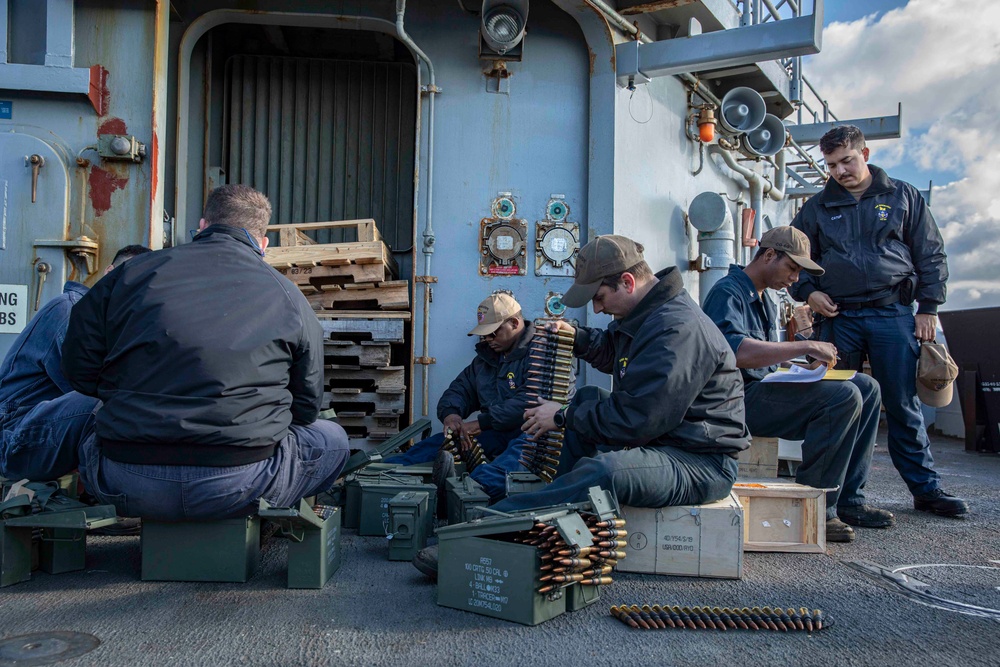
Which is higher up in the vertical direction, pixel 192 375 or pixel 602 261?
pixel 602 261

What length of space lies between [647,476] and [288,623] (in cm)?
173

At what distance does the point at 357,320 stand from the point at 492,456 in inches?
77.7

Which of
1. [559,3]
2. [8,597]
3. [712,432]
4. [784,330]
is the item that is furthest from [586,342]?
[784,330]

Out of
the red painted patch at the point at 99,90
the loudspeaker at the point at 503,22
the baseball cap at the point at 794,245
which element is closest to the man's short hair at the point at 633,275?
the baseball cap at the point at 794,245

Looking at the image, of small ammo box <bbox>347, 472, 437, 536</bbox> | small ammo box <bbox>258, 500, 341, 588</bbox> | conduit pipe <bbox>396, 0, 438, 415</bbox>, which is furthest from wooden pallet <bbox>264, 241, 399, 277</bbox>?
small ammo box <bbox>258, 500, 341, 588</bbox>

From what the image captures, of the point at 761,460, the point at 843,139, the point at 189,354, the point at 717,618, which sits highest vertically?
the point at 843,139

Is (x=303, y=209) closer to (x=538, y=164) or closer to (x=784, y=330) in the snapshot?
(x=538, y=164)

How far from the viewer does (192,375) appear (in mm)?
3379

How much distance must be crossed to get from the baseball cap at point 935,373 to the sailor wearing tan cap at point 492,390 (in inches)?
106

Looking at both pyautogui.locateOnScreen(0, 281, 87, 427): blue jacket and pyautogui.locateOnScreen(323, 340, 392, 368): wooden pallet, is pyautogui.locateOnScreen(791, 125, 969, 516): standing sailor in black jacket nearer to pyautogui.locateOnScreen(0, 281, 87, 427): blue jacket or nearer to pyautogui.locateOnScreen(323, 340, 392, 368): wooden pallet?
pyautogui.locateOnScreen(323, 340, 392, 368): wooden pallet

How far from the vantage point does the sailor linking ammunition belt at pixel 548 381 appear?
5.25 metres

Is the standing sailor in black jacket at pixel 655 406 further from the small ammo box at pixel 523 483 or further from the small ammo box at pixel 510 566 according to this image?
the small ammo box at pixel 523 483

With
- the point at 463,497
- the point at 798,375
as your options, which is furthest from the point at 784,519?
the point at 463,497

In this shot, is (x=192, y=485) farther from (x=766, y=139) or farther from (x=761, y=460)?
(x=766, y=139)
